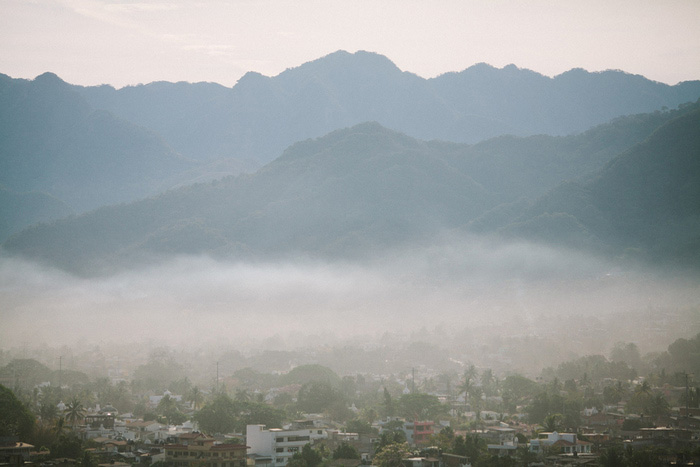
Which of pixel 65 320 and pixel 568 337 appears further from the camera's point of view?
pixel 65 320

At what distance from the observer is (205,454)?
55.6 metres

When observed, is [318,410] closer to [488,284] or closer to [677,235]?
[488,284]

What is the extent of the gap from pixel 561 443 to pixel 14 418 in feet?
94.4

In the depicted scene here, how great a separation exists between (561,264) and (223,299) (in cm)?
4875

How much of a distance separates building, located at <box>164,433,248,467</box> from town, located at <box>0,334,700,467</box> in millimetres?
70

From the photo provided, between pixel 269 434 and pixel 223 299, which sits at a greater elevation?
pixel 223 299

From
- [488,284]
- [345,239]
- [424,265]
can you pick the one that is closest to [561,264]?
[488,284]

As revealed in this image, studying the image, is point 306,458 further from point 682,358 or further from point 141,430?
point 682,358

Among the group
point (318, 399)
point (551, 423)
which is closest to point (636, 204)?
point (318, 399)

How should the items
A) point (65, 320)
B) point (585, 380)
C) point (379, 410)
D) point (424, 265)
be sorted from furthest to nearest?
point (424, 265)
point (65, 320)
point (585, 380)
point (379, 410)

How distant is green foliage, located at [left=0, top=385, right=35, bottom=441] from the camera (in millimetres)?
58312

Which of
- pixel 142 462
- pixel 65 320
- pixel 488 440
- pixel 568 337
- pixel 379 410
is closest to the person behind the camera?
pixel 142 462

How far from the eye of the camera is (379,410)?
7738cm

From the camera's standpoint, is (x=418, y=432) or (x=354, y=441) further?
(x=418, y=432)
